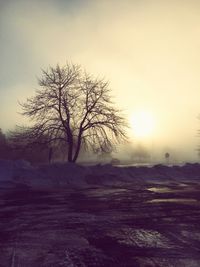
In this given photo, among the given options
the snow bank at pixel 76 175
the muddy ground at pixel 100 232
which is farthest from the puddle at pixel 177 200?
the snow bank at pixel 76 175

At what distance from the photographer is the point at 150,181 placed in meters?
27.2

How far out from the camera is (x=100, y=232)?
9898 mm

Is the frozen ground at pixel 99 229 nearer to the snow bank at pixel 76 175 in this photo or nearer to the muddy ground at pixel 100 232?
the muddy ground at pixel 100 232

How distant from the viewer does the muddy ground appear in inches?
293

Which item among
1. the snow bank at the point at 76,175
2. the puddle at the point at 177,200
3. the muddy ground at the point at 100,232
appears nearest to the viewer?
the muddy ground at the point at 100,232

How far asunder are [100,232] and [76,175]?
16898 millimetres

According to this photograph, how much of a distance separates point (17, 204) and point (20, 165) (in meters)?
13.3

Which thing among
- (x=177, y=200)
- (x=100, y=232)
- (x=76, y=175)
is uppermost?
(x=76, y=175)

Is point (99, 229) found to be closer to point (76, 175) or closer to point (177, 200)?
point (177, 200)

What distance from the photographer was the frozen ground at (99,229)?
24.5 ft

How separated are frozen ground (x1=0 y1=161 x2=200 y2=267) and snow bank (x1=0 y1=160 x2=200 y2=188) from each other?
3.95 m

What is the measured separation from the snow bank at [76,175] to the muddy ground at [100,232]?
26.6 ft

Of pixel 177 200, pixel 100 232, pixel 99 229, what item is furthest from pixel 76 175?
pixel 100 232

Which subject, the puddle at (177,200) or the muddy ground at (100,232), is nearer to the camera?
the muddy ground at (100,232)
